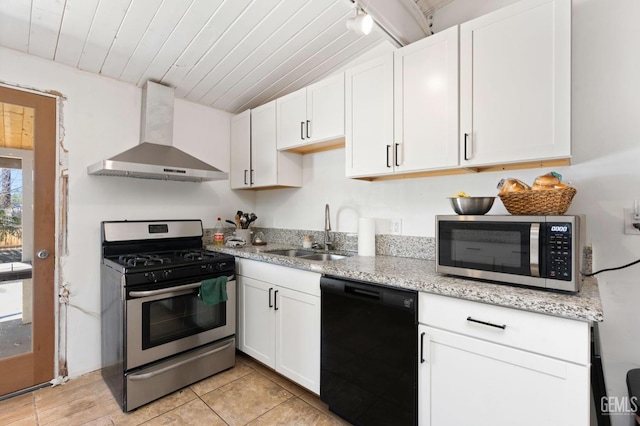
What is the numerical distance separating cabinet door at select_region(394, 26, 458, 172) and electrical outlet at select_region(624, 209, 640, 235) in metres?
0.82

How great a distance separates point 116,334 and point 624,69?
3.25 meters

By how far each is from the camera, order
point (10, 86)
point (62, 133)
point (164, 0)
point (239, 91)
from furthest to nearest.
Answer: point (239, 91) < point (62, 133) < point (10, 86) < point (164, 0)

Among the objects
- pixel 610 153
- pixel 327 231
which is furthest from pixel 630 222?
pixel 327 231

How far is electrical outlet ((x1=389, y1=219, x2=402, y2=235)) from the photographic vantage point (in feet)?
7.41

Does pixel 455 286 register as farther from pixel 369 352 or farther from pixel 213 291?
pixel 213 291

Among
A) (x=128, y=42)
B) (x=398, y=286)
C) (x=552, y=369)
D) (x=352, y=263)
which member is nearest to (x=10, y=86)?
(x=128, y=42)

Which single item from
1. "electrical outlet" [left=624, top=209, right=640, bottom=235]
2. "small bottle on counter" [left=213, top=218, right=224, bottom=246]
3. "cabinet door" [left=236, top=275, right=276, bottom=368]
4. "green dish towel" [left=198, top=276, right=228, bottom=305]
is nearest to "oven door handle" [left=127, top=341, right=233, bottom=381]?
"cabinet door" [left=236, top=275, right=276, bottom=368]

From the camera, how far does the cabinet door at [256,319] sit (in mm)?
2219

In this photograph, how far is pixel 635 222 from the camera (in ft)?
4.75

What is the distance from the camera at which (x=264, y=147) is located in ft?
9.23

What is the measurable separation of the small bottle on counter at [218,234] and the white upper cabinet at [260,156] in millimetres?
419

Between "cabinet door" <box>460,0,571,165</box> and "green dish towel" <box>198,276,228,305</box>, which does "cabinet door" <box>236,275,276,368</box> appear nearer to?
"green dish towel" <box>198,276,228,305</box>

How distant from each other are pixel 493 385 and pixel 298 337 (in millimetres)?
1158

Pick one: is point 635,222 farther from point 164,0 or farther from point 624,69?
point 164,0
